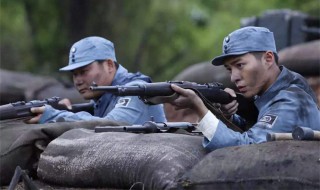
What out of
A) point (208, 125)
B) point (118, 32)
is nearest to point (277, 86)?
point (208, 125)

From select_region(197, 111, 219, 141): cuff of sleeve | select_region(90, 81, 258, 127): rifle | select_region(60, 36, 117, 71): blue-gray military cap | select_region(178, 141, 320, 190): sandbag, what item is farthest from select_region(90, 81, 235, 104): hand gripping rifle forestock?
select_region(60, 36, 117, 71): blue-gray military cap

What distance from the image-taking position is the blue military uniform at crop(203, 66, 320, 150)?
5.38 m

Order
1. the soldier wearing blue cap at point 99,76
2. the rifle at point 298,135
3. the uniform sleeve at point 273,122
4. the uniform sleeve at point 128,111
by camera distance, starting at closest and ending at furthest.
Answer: the rifle at point 298,135
the uniform sleeve at point 273,122
the uniform sleeve at point 128,111
the soldier wearing blue cap at point 99,76

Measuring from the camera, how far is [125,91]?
18.8 ft

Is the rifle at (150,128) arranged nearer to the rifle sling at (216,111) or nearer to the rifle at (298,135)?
the rifle sling at (216,111)

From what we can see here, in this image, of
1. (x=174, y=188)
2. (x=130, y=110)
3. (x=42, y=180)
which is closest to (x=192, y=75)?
(x=130, y=110)

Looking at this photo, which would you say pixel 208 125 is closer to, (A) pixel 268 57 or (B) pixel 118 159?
(B) pixel 118 159

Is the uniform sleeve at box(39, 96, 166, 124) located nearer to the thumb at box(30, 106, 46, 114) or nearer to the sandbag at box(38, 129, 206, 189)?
the thumb at box(30, 106, 46, 114)

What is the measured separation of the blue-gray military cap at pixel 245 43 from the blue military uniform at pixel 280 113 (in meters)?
0.17

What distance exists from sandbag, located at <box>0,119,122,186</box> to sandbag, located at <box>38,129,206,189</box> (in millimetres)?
293

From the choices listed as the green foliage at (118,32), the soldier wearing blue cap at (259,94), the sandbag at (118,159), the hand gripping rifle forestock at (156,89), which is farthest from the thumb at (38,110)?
the green foliage at (118,32)

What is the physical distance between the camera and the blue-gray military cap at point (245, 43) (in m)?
5.71

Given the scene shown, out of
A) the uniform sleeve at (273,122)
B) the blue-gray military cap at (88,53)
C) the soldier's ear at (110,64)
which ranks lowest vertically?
the soldier's ear at (110,64)

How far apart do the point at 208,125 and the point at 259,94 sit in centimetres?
52
